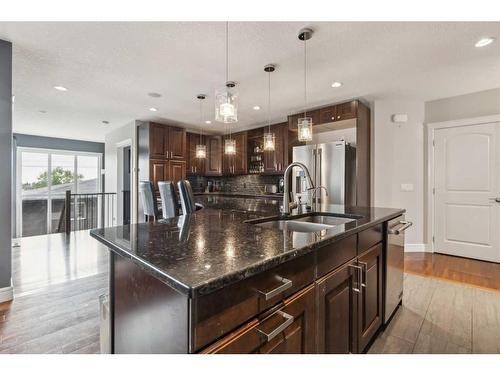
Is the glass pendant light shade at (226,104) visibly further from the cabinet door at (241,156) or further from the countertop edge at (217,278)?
the cabinet door at (241,156)

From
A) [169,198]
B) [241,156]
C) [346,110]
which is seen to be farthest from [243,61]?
[241,156]

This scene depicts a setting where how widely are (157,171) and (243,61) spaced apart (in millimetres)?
→ 3158

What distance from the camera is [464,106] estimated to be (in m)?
3.62

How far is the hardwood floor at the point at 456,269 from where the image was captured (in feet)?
9.21

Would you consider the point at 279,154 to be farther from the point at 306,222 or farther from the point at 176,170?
the point at 306,222

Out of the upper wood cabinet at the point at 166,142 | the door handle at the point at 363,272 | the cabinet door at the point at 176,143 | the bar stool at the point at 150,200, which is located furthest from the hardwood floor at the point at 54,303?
the cabinet door at the point at 176,143

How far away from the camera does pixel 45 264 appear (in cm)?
329

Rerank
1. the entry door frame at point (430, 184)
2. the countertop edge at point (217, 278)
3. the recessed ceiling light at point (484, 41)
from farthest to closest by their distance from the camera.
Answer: the entry door frame at point (430, 184)
the recessed ceiling light at point (484, 41)
the countertop edge at point (217, 278)

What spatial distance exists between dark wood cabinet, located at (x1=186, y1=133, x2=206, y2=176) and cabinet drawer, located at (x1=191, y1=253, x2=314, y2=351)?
17.4ft

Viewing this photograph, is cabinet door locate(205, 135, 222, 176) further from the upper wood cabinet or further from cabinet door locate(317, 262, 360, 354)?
cabinet door locate(317, 262, 360, 354)

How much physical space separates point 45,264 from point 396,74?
5.11 meters

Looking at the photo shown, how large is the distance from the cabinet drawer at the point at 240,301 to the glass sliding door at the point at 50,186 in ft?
23.0
